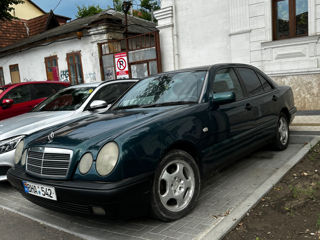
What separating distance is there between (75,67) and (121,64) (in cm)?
364

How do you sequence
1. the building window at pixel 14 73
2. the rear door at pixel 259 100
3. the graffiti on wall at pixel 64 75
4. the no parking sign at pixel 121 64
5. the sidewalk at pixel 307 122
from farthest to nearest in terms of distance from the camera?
the building window at pixel 14 73 < the graffiti on wall at pixel 64 75 < the no parking sign at pixel 121 64 < the sidewalk at pixel 307 122 < the rear door at pixel 259 100

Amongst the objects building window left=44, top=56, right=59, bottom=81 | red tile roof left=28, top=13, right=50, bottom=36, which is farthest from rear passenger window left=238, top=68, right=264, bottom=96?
red tile roof left=28, top=13, right=50, bottom=36

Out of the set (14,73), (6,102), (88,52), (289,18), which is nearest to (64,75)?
(88,52)

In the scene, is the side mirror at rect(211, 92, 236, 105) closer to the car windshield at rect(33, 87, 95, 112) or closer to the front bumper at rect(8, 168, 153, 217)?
the front bumper at rect(8, 168, 153, 217)

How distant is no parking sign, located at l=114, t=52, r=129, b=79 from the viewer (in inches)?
468

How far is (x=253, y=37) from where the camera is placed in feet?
30.4

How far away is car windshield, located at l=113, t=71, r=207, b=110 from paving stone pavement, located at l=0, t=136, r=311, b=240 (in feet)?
3.83

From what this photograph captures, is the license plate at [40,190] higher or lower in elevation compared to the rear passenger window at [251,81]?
lower

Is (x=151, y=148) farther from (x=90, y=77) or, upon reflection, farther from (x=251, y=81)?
(x=90, y=77)

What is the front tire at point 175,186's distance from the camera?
2.71 m

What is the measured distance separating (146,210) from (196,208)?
0.75 m

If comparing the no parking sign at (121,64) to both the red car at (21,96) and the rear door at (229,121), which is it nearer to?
the red car at (21,96)

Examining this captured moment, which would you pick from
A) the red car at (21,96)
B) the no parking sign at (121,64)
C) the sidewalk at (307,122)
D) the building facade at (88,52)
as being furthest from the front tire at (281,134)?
the no parking sign at (121,64)

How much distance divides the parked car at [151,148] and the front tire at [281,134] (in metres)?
0.74
